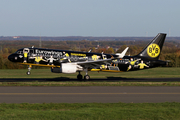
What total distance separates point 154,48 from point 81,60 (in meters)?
9.40

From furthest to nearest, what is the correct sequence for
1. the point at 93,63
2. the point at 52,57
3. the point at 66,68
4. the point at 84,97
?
the point at 52,57 < the point at 93,63 < the point at 66,68 < the point at 84,97

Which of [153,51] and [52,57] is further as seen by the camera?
[153,51]

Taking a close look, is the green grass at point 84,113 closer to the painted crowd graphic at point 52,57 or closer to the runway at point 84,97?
the runway at point 84,97

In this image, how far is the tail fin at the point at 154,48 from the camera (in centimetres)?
3431

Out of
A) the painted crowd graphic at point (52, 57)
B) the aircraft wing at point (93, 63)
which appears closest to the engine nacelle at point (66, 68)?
the aircraft wing at point (93, 63)

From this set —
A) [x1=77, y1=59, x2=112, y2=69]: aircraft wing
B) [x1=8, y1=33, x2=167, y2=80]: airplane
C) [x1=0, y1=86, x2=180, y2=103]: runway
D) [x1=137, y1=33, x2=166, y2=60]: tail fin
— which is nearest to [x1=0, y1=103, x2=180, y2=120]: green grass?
[x1=0, y1=86, x2=180, y2=103]: runway

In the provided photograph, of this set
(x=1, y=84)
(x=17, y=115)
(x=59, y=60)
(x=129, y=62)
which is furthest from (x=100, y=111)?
(x=129, y=62)

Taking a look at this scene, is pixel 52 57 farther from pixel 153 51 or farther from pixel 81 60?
pixel 153 51

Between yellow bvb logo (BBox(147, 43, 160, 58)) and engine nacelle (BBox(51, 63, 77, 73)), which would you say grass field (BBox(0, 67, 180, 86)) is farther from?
yellow bvb logo (BBox(147, 43, 160, 58))

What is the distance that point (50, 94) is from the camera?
Answer: 18750mm

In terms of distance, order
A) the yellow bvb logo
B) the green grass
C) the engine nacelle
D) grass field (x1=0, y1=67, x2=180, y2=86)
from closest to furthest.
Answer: the green grass
grass field (x1=0, y1=67, x2=180, y2=86)
the engine nacelle
the yellow bvb logo

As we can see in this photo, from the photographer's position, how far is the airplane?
100 ft

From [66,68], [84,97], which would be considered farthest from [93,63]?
[84,97]

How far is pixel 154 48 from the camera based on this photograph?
1362 inches
